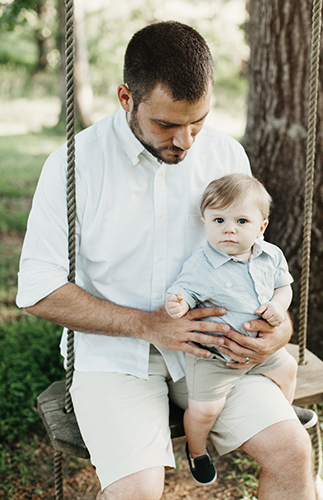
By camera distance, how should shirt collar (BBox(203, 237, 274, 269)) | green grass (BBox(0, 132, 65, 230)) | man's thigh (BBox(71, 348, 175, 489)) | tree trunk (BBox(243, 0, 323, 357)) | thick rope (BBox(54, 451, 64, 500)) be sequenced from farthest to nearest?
green grass (BBox(0, 132, 65, 230))
tree trunk (BBox(243, 0, 323, 357))
thick rope (BBox(54, 451, 64, 500))
shirt collar (BBox(203, 237, 274, 269))
man's thigh (BBox(71, 348, 175, 489))

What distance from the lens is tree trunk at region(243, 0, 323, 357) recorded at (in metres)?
2.97

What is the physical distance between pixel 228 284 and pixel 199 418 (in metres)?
0.55

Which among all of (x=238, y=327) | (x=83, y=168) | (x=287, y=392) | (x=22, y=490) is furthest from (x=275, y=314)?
(x=22, y=490)

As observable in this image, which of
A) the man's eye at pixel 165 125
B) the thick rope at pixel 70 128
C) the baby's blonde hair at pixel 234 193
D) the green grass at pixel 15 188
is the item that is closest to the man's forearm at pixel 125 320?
the thick rope at pixel 70 128

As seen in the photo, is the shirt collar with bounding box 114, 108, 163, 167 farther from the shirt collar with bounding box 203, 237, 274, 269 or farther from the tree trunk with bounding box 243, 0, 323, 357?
the tree trunk with bounding box 243, 0, 323, 357

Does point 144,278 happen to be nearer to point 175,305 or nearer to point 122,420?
point 175,305

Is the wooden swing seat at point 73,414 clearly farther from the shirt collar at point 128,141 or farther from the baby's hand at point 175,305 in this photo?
the shirt collar at point 128,141

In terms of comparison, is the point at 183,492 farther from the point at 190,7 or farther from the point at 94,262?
the point at 190,7

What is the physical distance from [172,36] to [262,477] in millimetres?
1710

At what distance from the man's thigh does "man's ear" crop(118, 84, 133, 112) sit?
110cm

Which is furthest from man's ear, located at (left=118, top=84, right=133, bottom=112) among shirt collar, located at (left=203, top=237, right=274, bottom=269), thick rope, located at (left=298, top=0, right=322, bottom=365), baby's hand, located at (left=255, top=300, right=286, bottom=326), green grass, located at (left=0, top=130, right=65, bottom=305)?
green grass, located at (left=0, top=130, right=65, bottom=305)

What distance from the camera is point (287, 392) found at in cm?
206

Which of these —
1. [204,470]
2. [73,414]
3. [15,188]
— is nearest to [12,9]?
[73,414]

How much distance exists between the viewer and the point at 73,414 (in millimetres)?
2076
